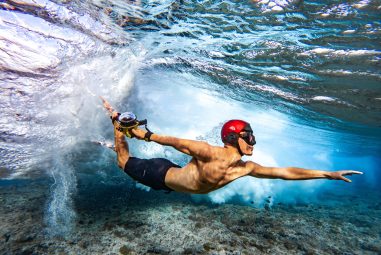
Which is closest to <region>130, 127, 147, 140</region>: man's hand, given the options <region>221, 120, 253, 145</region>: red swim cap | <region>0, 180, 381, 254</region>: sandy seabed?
<region>221, 120, 253, 145</region>: red swim cap

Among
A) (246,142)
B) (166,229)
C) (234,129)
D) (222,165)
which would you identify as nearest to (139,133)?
(222,165)

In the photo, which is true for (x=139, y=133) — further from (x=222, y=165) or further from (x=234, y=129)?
(x=234, y=129)

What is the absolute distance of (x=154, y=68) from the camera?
1605 cm

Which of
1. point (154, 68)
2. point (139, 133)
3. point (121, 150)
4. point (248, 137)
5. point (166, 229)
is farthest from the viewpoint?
point (154, 68)

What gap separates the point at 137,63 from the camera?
1488 centimetres

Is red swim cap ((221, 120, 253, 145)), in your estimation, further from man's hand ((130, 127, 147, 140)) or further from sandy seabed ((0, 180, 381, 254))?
sandy seabed ((0, 180, 381, 254))

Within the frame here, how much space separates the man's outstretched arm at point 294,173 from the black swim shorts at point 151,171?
2.21 metres

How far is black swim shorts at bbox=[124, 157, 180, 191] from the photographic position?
5.92 m

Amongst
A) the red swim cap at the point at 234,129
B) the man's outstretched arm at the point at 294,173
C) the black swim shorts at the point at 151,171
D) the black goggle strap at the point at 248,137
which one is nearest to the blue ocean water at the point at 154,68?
the red swim cap at the point at 234,129

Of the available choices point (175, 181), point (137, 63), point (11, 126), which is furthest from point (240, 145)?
point (11, 126)

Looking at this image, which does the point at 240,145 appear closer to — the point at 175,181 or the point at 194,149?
the point at 194,149

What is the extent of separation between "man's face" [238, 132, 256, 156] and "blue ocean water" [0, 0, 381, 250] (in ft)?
16.9

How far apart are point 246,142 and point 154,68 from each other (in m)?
12.6

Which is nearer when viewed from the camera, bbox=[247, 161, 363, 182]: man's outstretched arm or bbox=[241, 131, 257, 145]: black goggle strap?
bbox=[247, 161, 363, 182]: man's outstretched arm
